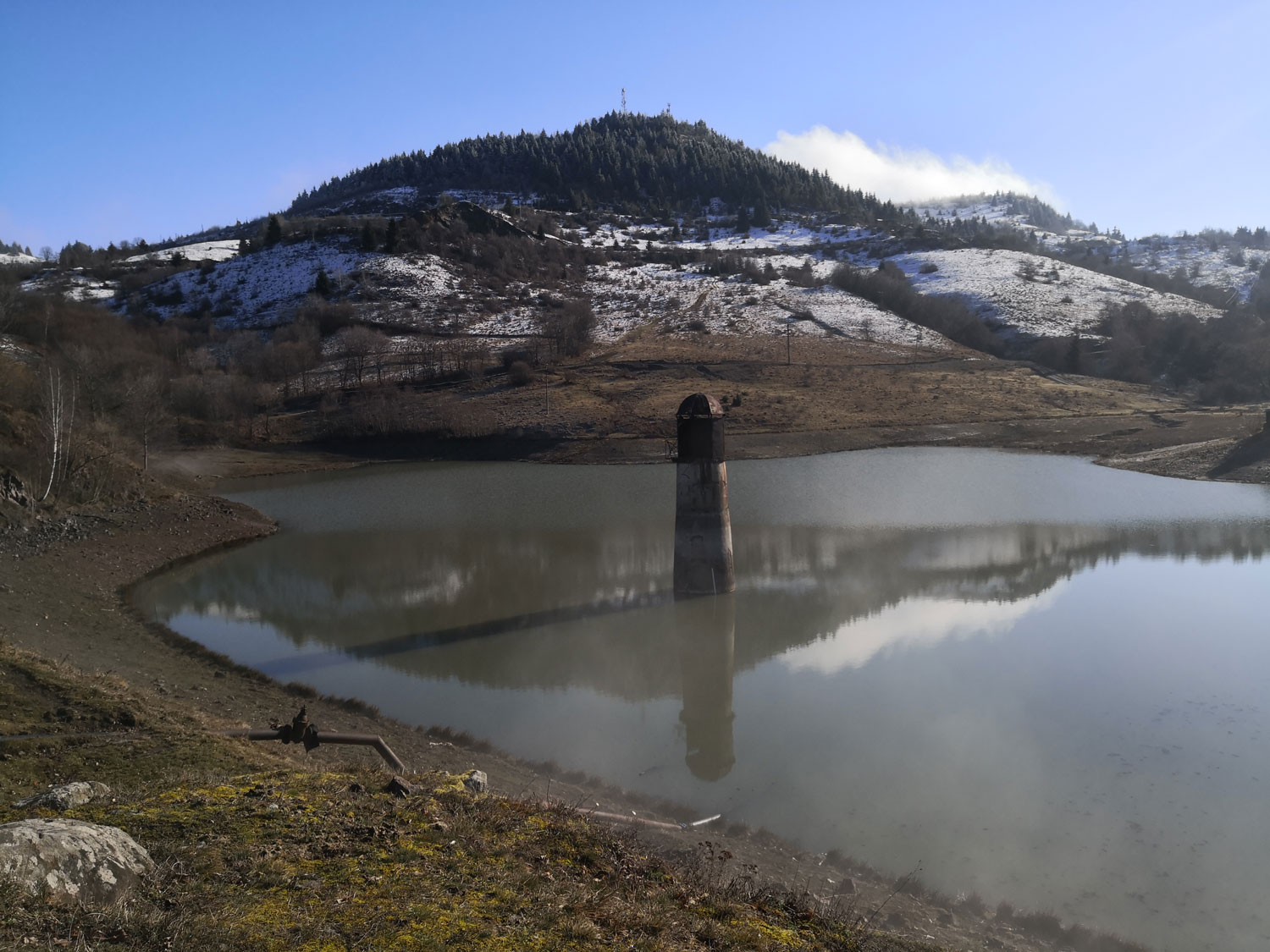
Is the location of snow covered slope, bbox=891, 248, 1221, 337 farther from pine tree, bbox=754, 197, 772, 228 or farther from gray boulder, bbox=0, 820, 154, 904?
gray boulder, bbox=0, 820, 154, 904

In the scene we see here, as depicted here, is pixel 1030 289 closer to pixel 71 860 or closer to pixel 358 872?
pixel 358 872

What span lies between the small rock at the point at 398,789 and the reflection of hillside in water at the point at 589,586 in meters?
9.01

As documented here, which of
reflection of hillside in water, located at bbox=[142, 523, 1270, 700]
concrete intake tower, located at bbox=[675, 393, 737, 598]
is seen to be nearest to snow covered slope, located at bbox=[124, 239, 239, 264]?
reflection of hillside in water, located at bbox=[142, 523, 1270, 700]

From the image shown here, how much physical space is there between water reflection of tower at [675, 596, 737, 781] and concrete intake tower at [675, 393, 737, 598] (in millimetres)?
721

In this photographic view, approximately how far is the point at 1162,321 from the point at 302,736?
109m

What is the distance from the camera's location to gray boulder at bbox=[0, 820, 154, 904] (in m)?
5.01

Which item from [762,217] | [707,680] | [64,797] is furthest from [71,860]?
[762,217]

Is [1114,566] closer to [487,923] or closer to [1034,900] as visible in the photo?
[1034,900]

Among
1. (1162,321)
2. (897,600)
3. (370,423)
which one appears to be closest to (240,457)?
(370,423)

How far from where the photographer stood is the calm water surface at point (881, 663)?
37.8ft

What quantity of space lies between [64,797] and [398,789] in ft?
9.85

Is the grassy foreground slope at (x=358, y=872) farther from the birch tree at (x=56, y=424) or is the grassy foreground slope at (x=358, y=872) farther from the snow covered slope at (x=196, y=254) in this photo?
the snow covered slope at (x=196, y=254)

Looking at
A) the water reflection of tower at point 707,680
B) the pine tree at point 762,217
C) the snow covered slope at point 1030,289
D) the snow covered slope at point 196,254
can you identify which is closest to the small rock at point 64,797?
the water reflection of tower at point 707,680

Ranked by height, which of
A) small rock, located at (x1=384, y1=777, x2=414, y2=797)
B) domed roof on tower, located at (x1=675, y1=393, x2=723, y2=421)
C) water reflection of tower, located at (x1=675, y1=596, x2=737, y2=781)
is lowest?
water reflection of tower, located at (x1=675, y1=596, x2=737, y2=781)
